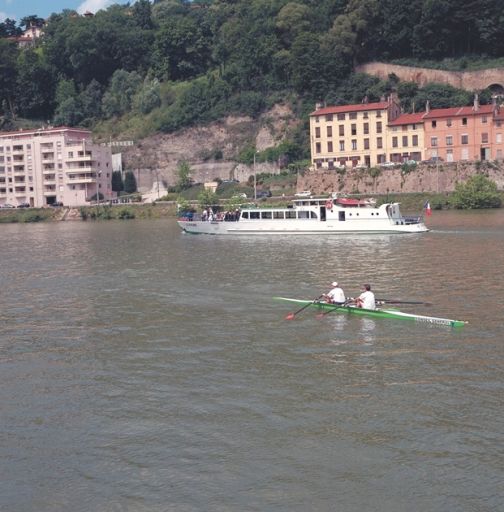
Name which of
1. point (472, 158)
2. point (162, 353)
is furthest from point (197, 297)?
point (472, 158)

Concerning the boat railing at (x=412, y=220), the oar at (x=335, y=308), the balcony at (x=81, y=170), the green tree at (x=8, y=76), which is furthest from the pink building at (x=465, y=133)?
the green tree at (x=8, y=76)

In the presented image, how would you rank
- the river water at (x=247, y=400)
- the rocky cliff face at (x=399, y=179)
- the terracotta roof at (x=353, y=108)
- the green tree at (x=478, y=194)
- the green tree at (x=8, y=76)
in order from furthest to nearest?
the green tree at (x=8, y=76), the terracotta roof at (x=353, y=108), the rocky cliff face at (x=399, y=179), the green tree at (x=478, y=194), the river water at (x=247, y=400)

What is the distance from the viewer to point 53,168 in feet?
346

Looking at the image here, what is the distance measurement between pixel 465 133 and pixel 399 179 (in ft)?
30.0

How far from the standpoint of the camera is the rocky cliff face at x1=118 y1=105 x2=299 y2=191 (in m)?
103

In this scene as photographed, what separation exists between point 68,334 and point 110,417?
814 centimetres

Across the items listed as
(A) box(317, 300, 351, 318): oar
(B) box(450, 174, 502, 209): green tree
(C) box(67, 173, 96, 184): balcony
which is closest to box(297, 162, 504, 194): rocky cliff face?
(B) box(450, 174, 502, 209): green tree

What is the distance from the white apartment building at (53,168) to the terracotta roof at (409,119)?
42315mm

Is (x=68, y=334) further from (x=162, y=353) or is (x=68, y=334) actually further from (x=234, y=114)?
(x=234, y=114)

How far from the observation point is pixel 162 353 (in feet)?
63.1

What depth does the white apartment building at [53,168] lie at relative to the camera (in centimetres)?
10312

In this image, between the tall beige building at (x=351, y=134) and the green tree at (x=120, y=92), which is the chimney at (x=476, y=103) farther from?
the green tree at (x=120, y=92)

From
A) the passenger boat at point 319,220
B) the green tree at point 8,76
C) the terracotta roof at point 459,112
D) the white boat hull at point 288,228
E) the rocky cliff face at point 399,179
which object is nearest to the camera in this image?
the white boat hull at point 288,228

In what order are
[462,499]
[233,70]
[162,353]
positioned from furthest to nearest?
[233,70] → [162,353] → [462,499]
